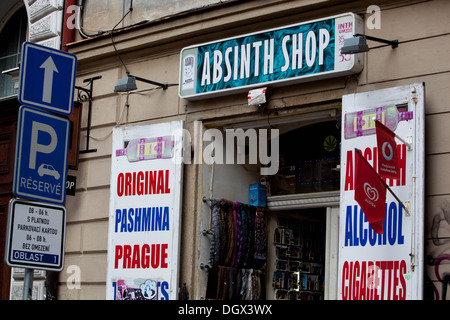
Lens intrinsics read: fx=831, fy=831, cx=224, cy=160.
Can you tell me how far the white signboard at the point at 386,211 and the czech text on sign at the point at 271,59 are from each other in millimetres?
611

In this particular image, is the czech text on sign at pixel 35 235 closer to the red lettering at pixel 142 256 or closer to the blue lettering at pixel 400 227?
the blue lettering at pixel 400 227

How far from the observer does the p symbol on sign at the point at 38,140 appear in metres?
6.95

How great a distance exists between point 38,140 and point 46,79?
59 cm

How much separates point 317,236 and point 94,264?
3.32 metres

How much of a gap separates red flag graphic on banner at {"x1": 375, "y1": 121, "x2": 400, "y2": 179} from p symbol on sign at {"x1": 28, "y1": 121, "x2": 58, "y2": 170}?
334cm

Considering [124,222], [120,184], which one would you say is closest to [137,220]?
[124,222]

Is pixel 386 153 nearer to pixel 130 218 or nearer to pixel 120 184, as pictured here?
pixel 130 218

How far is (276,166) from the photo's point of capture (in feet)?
39.3

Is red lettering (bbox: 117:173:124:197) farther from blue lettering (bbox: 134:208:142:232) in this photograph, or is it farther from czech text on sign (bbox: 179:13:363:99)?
czech text on sign (bbox: 179:13:363:99)

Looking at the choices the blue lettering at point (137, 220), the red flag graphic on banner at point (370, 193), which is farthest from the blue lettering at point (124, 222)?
the red flag graphic on banner at point (370, 193)

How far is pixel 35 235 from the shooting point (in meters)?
6.76

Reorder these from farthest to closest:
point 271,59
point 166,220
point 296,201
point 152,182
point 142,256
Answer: point 296,201, point 152,182, point 142,256, point 166,220, point 271,59

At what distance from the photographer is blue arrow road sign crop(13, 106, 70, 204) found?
22.5 feet

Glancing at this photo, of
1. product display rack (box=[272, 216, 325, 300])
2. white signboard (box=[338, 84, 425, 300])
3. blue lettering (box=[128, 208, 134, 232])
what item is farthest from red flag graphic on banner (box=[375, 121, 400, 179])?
blue lettering (box=[128, 208, 134, 232])
